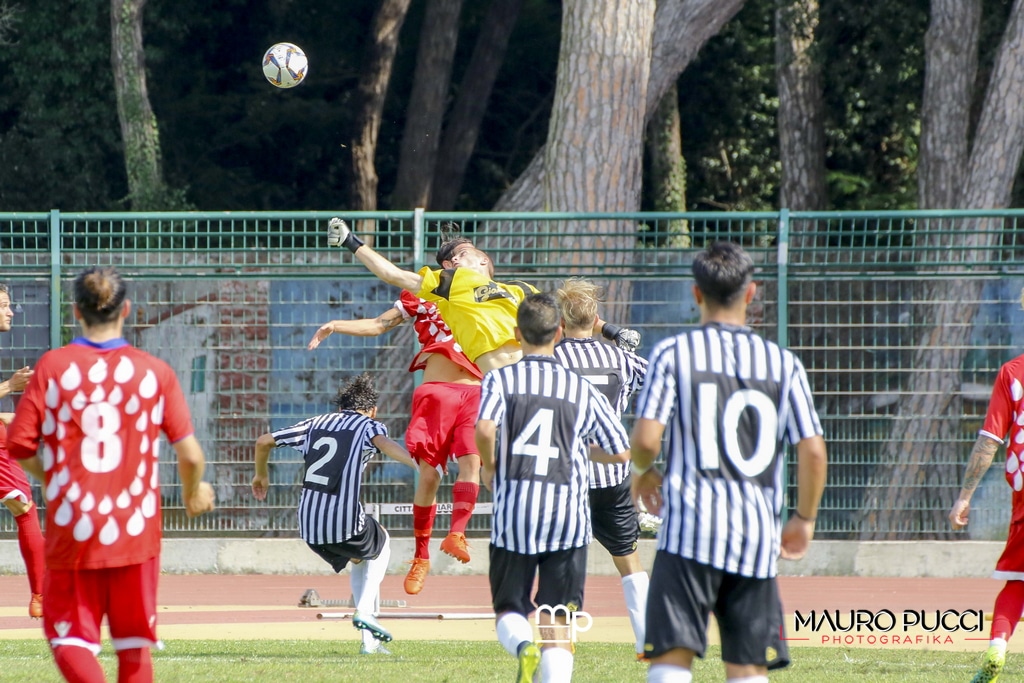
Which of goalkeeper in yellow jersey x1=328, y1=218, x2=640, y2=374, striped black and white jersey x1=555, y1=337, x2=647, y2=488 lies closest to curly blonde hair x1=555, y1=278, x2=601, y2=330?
striped black and white jersey x1=555, y1=337, x2=647, y2=488

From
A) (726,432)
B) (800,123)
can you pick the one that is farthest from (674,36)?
(726,432)

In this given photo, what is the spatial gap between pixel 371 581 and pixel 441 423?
103cm

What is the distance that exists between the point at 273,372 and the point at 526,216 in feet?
8.27

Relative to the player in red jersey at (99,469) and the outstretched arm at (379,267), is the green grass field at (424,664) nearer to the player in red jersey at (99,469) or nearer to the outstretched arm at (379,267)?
the player in red jersey at (99,469)

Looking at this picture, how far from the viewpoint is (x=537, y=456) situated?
571 cm

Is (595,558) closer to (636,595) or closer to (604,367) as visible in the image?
(636,595)

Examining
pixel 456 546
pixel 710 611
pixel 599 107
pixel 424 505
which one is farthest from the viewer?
pixel 599 107

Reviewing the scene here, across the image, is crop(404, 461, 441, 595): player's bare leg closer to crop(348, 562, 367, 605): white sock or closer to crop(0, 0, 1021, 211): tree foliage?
crop(348, 562, 367, 605): white sock

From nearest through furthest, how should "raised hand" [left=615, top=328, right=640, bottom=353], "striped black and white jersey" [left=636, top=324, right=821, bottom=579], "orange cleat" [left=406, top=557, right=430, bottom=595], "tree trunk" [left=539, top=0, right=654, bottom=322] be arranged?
"striped black and white jersey" [left=636, top=324, right=821, bottom=579] < "orange cleat" [left=406, top=557, right=430, bottom=595] < "raised hand" [left=615, top=328, right=640, bottom=353] < "tree trunk" [left=539, top=0, right=654, bottom=322]

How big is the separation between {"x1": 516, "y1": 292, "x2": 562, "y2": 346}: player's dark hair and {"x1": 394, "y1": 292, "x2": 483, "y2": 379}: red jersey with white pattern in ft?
8.05

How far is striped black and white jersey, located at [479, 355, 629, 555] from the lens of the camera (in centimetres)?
567

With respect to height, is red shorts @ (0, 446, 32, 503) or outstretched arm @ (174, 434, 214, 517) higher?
outstretched arm @ (174, 434, 214, 517)

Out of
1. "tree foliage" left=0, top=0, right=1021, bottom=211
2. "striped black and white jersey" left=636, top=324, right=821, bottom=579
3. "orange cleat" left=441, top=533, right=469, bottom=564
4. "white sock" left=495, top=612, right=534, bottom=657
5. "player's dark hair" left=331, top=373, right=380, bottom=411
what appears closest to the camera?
"striped black and white jersey" left=636, top=324, right=821, bottom=579

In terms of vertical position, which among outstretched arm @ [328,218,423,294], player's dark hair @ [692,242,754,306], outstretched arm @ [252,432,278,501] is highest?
outstretched arm @ [328,218,423,294]
